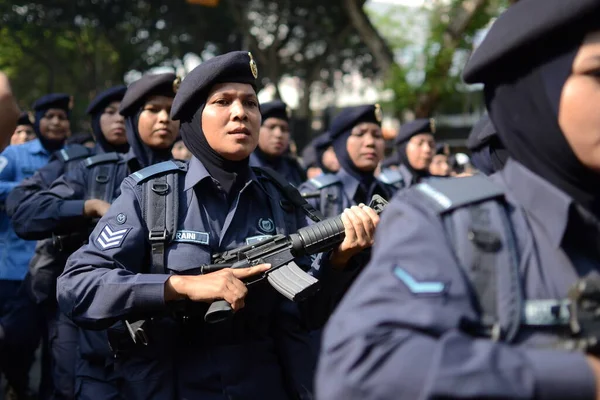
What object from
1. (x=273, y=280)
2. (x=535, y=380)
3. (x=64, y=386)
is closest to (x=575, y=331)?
(x=535, y=380)

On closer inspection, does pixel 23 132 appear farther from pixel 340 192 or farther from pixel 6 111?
pixel 6 111

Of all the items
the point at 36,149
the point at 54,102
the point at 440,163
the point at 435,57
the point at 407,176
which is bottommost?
the point at 440,163

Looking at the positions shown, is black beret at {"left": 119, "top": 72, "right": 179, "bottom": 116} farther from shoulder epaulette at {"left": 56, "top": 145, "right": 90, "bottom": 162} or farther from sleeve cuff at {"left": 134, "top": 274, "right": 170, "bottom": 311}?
sleeve cuff at {"left": 134, "top": 274, "right": 170, "bottom": 311}

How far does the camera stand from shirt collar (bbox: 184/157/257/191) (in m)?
2.77

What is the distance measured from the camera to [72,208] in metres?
3.92

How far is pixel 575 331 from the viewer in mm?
1384

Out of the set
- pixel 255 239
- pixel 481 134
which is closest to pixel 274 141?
pixel 481 134

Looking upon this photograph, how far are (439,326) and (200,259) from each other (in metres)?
1.46

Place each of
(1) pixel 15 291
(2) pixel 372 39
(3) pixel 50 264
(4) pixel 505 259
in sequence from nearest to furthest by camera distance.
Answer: (4) pixel 505 259 → (3) pixel 50 264 → (1) pixel 15 291 → (2) pixel 372 39

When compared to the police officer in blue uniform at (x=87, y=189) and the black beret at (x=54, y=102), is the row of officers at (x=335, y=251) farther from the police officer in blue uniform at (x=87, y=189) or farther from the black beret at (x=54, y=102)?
the black beret at (x=54, y=102)

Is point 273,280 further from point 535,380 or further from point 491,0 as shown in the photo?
point 491,0

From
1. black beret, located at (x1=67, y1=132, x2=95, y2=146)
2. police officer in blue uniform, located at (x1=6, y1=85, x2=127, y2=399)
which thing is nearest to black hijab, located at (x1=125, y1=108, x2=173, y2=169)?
police officer in blue uniform, located at (x1=6, y1=85, x2=127, y2=399)

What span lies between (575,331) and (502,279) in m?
0.18

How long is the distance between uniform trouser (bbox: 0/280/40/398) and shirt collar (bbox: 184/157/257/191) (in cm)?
260
